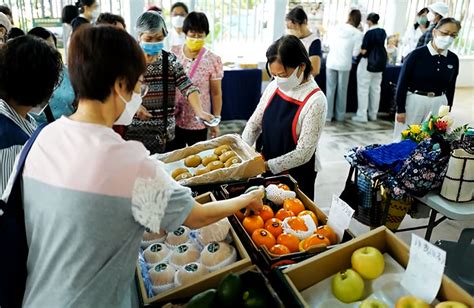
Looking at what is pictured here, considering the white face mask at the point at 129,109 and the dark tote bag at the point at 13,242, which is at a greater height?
the white face mask at the point at 129,109

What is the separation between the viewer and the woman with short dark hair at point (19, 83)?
1264 millimetres

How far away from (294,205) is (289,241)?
22 centimetres

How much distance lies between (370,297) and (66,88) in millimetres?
1752

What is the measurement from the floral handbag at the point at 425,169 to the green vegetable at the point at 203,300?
1311mm

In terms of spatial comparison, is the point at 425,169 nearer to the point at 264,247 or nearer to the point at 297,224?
the point at 297,224

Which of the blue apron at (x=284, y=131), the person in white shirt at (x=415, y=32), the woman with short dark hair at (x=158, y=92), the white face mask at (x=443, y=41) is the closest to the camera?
the blue apron at (x=284, y=131)

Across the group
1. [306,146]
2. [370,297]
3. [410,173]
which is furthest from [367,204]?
[370,297]

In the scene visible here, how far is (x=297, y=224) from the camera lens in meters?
1.45

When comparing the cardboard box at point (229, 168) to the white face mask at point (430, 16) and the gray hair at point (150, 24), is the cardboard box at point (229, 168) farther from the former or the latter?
the white face mask at point (430, 16)

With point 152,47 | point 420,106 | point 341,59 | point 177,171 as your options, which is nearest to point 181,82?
point 152,47

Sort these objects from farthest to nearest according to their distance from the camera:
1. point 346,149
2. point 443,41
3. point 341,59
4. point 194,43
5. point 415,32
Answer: point 415,32
point 341,59
point 346,149
point 443,41
point 194,43

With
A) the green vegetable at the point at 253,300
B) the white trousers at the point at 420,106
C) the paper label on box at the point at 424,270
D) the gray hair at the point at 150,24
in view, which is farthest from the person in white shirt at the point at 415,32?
the green vegetable at the point at 253,300

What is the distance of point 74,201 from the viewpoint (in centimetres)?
88

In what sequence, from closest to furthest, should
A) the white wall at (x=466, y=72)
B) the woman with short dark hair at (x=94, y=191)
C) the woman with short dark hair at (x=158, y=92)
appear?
the woman with short dark hair at (x=94, y=191)
the woman with short dark hair at (x=158, y=92)
the white wall at (x=466, y=72)
